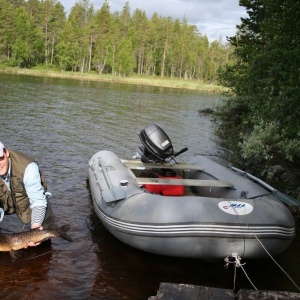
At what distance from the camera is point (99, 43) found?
70250 millimetres

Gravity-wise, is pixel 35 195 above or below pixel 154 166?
above

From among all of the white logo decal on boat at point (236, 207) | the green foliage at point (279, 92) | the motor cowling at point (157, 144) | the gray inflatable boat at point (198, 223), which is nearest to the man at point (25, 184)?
the gray inflatable boat at point (198, 223)

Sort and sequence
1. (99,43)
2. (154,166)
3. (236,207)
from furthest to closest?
(99,43)
(154,166)
(236,207)

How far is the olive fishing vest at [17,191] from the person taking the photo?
185 inches

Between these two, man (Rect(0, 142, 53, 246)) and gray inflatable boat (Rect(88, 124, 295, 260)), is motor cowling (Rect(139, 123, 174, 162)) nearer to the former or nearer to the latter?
gray inflatable boat (Rect(88, 124, 295, 260))

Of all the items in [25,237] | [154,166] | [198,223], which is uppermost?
[154,166]

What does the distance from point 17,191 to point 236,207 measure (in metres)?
2.83

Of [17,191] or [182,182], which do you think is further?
[182,182]

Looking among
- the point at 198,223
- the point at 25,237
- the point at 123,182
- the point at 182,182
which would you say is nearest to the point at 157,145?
the point at 182,182

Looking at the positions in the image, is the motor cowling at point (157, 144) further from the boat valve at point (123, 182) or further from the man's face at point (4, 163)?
the man's face at point (4, 163)

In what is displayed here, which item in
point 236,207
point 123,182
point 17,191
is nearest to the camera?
A: point 17,191

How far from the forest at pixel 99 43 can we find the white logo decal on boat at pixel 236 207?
189 ft

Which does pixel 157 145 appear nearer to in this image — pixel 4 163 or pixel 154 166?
pixel 154 166

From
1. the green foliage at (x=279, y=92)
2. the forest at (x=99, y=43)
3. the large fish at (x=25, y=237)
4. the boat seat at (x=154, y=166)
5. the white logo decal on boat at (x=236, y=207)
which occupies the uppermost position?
the forest at (x=99, y=43)
